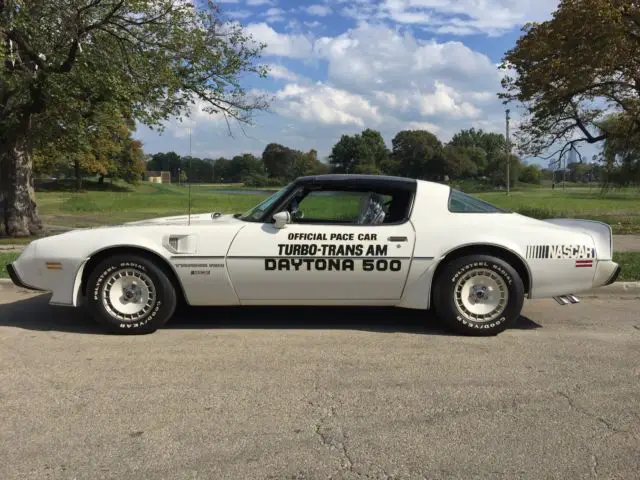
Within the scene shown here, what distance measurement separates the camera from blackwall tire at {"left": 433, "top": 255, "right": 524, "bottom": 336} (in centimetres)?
530

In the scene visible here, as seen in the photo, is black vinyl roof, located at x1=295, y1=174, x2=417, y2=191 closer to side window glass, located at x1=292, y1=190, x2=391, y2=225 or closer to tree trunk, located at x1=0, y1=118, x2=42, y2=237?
side window glass, located at x1=292, y1=190, x2=391, y2=225

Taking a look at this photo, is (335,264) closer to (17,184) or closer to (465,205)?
(465,205)

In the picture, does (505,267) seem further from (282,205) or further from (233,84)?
(233,84)

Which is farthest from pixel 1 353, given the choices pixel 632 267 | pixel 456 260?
pixel 632 267

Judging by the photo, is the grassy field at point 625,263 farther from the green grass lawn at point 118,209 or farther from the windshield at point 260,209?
the green grass lawn at point 118,209

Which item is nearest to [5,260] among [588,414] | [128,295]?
[128,295]

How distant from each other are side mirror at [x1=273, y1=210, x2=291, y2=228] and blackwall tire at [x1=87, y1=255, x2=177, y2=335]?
1139 millimetres

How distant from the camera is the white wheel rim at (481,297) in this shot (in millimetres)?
A: 5336

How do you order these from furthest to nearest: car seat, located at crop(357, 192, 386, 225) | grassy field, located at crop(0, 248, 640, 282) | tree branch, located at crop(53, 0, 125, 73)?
tree branch, located at crop(53, 0, 125, 73), grassy field, located at crop(0, 248, 640, 282), car seat, located at crop(357, 192, 386, 225)

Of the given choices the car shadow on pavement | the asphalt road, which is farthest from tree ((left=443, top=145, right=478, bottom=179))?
the asphalt road

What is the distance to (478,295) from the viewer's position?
5.37 m

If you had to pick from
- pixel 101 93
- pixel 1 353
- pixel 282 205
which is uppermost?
pixel 101 93

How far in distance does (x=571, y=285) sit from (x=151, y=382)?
12.6ft

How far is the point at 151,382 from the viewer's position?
13.6 ft
